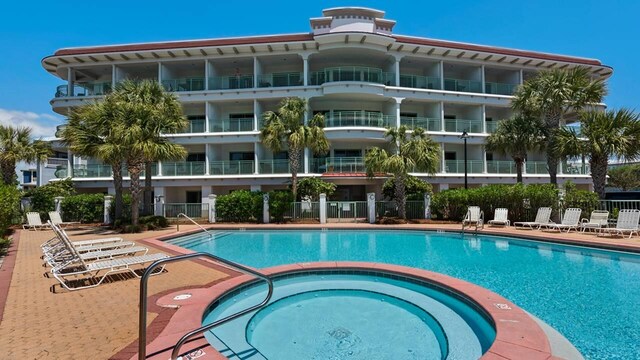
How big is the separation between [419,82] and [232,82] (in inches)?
580

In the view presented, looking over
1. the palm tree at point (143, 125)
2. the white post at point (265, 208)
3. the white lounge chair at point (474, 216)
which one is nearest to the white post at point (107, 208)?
the palm tree at point (143, 125)

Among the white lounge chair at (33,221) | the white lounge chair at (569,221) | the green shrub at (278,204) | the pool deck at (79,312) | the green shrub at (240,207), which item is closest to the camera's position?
the pool deck at (79,312)

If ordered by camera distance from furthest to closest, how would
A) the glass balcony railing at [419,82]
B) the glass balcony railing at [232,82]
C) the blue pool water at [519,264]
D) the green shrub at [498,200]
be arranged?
the glass balcony railing at [419,82] < the glass balcony railing at [232,82] < the green shrub at [498,200] < the blue pool water at [519,264]

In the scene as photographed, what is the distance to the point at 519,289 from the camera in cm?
Result: 722

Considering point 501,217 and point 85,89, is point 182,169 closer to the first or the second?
point 85,89

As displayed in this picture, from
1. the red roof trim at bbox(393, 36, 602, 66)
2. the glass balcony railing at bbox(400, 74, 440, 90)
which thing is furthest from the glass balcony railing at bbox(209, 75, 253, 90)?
the glass balcony railing at bbox(400, 74, 440, 90)

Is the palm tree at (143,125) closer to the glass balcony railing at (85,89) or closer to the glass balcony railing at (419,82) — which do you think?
the glass balcony railing at (85,89)

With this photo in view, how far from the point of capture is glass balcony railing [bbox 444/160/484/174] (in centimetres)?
2658

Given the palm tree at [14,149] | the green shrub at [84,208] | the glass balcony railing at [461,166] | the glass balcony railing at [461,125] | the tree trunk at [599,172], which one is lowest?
the green shrub at [84,208]

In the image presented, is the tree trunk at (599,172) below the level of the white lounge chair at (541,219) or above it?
above

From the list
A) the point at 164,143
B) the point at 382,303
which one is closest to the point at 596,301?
the point at 382,303

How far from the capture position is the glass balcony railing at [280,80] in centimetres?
2614

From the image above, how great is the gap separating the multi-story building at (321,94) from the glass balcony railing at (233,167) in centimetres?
8

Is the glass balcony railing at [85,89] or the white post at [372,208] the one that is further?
the glass balcony railing at [85,89]
